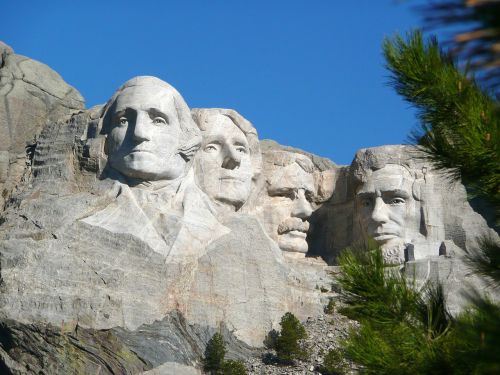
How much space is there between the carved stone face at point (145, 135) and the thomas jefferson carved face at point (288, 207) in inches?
133

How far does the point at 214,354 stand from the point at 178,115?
4.18 meters

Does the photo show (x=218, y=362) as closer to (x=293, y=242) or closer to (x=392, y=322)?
(x=293, y=242)

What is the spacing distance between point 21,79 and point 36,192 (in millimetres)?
2908

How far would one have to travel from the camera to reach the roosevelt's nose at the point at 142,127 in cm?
1977

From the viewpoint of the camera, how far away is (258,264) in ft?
66.4

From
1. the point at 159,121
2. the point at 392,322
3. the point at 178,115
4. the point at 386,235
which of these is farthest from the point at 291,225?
the point at 392,322

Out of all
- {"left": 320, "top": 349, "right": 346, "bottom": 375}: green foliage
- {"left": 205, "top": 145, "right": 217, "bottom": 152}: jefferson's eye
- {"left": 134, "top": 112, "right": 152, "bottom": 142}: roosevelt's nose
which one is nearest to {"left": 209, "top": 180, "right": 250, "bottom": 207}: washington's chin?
{"left": 205, "top": 145, "right": 217, "bottom": 152}: jefferson's eye

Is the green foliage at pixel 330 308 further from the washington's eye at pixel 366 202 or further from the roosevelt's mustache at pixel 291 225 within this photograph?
the washington's eye at pixel 366 202

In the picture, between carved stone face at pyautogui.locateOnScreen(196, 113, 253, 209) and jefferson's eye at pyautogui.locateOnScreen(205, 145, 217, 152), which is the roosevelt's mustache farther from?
jefferson's eye at pyautogui.locateOnScreen(205, 145, 217, 152)

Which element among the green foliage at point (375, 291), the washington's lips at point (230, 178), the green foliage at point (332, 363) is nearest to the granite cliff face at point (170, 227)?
the washington's lips at point (230, 178)

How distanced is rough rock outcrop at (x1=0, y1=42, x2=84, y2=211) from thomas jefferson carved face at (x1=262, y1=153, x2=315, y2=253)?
3.87m

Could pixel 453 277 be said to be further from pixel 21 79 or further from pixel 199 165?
pixel 21 79

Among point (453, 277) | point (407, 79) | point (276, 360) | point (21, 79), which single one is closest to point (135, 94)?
point (21, 79)

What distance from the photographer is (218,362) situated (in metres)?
18.4
